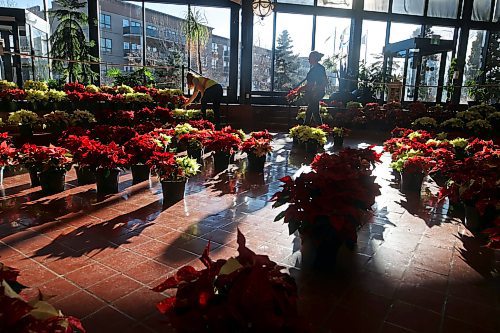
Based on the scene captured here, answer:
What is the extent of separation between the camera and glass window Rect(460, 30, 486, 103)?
45.8ft

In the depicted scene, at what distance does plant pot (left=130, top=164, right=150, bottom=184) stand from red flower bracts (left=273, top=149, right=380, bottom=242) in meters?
2.51

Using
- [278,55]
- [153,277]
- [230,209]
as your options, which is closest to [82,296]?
[153,277]

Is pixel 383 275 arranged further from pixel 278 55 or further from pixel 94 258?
pixel 278 55

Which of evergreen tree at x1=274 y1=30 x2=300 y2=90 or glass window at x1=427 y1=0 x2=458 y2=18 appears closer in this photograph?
evergreen tree at x1=274 y1=30 x2=300 y2=90

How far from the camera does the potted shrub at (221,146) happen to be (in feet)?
16.9

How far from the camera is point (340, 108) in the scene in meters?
10.9

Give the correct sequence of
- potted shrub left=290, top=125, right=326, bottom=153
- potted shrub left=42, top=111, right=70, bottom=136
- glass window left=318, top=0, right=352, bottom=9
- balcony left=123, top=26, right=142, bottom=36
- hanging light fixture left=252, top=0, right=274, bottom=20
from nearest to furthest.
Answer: potted shrub left=42, top=111, right=70, bottom=136
potted shrub left=290, top=125, right=326, bottom=153
hanging light fixture left=252, top=0, right=274, bottom=20
balcony left=123, top=26, right=142, bottom=36
glass window left=318, top=0, right=352, bottom=9

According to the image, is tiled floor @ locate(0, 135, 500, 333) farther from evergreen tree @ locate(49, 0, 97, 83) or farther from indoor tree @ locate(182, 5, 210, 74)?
indoor tree @ locate(182, 5, 210, 74)

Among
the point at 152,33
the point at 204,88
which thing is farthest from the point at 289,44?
the point at 204,88

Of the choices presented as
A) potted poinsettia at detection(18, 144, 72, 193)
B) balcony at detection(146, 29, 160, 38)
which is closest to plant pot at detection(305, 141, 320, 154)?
potted poinsettia at detection(18, 144, 72, 193)

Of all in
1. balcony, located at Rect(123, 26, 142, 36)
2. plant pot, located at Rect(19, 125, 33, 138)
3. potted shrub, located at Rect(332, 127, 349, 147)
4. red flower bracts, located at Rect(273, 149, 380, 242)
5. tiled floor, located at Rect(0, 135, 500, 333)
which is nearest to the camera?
tiled floor, located at Rect(0, 135, 500, 333)

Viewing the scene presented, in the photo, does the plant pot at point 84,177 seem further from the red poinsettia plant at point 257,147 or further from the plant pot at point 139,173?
the red poinsettia plant at point 257,147

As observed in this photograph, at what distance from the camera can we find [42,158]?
3.86 meters

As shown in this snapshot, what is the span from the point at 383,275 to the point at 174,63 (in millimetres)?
11696
